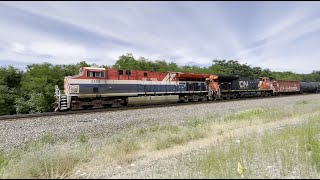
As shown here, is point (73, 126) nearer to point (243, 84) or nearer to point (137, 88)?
point (137, 88)

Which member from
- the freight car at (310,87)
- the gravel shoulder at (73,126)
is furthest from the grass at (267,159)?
the freight car at (310,87)

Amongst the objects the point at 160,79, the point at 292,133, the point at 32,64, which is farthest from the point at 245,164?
the point at 32,64

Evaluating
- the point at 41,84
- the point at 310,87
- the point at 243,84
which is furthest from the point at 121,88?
the point at 310,87

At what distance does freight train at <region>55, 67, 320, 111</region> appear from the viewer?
18250 mm

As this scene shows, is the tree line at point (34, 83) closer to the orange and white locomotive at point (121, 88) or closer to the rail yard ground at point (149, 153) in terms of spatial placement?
the orange and white locomotive at point (121, 88)

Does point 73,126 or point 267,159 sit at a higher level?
point 73,126

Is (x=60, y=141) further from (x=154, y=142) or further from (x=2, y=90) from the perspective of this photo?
(x=2, y=90)

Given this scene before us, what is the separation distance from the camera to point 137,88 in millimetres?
21797

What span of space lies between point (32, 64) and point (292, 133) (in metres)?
45.3

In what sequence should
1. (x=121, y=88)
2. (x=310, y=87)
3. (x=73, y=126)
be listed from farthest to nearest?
(x=310, y=87) → (x=121, y=88) → (x=73, y=126)

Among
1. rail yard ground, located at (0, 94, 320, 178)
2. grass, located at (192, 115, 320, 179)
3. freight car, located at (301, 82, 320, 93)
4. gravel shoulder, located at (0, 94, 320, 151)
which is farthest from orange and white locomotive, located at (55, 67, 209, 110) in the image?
freight car, located at (301, 82, 320, 93)

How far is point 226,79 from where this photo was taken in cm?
3188

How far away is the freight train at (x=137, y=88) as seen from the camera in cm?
1825

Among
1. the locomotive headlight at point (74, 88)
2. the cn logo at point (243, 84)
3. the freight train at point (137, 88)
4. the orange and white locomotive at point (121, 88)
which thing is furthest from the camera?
the cn logo at point (243, 84)
